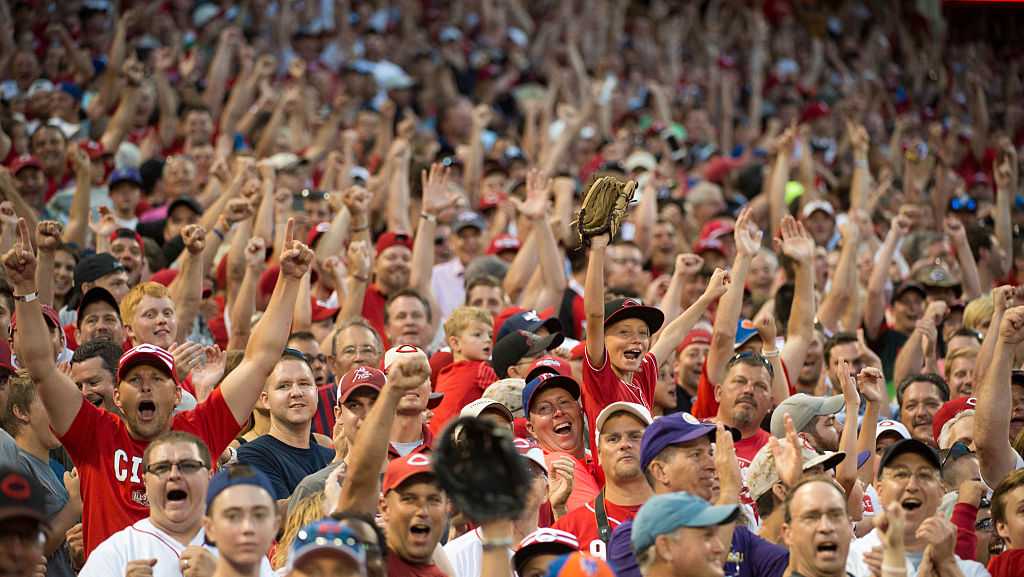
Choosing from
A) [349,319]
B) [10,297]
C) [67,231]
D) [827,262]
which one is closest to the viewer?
[10,297]

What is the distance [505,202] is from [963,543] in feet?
19.8

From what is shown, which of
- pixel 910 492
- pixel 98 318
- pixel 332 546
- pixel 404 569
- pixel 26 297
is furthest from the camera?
pixel 98 318

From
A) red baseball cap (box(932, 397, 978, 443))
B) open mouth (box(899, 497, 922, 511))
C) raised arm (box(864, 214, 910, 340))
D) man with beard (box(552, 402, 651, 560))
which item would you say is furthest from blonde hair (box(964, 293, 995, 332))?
man with beard (box(552, 402, 651, 560))

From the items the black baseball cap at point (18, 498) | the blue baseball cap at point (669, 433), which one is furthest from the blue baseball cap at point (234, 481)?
the blue baseball cap at point (669, 433)

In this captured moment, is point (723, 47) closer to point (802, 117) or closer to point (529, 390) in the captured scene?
point (802, 117)

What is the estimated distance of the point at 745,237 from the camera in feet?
26.6

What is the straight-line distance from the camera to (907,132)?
1756cm

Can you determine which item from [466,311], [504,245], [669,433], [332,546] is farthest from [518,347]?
[332,546]

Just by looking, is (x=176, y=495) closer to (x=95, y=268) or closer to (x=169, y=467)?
(x=169, y=467)

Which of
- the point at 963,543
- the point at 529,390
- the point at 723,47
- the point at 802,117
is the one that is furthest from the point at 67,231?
the point at 723,47

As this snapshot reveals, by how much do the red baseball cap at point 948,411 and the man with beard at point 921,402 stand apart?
0.08 metres

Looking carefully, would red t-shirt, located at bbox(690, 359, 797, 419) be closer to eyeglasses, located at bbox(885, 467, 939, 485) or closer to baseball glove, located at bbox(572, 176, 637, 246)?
baseball glove, located at bbox(572, 176, 637, 246)

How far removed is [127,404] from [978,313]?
221 inches

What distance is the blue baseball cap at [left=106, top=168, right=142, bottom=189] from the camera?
10312 millimetres
